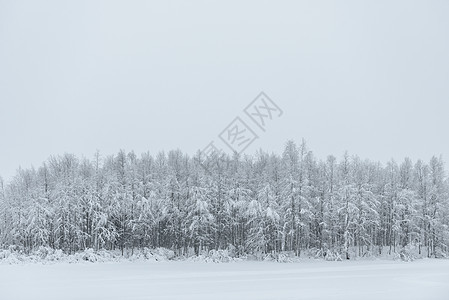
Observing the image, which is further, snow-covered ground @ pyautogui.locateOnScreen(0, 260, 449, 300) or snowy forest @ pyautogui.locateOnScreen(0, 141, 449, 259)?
snowy forest @ pyautogui.locateOnScreen(0, 141, 449, 259)

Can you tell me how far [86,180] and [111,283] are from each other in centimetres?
3267

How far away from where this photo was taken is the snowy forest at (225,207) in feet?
177

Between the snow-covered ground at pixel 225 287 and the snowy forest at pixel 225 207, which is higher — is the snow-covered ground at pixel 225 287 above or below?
below

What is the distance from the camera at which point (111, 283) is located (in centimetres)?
Answer: 2645

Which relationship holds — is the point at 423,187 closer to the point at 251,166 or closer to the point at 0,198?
the point at 251,166

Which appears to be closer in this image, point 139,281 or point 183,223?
point 139,281

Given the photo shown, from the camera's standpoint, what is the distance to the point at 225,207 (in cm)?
5544

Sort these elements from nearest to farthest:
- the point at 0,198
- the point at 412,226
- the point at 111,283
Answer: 1. the point at 111,283
2. the point at 412,226
3. the point at 0,198

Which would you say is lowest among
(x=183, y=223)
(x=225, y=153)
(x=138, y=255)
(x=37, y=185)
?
(x=138, y=255)

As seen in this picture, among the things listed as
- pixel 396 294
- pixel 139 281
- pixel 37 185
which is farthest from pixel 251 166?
pixel 396 294

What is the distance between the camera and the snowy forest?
54000 mm

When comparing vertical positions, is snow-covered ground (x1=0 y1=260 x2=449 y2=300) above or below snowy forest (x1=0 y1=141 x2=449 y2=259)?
below

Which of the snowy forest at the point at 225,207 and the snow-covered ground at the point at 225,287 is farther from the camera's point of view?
the snowy forest at the point at 225,207

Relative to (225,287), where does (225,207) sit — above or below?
above
